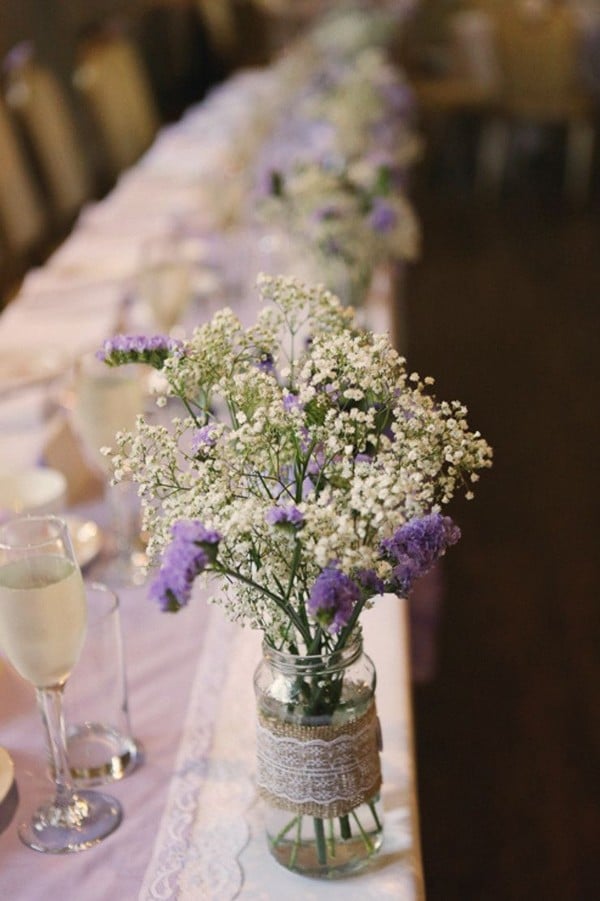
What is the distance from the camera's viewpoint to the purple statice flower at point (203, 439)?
0.81 m

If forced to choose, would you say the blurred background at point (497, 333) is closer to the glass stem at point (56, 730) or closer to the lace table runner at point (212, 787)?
the lace table runner at point (212, 787)

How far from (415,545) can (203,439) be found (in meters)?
0.18

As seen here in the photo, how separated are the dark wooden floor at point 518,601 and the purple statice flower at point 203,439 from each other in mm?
1332

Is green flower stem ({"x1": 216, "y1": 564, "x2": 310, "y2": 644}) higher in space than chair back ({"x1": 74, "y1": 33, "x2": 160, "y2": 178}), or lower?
higher

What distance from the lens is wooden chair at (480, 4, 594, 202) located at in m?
7.26

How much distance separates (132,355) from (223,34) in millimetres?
8824

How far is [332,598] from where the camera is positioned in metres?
0.72

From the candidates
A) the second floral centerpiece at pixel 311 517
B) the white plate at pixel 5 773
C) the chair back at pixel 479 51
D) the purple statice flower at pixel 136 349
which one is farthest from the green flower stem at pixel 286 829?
the chair back at pixel 479 51

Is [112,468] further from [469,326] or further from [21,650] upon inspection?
[469,326]

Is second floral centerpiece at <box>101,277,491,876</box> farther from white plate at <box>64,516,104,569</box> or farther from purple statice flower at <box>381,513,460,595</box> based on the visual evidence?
white plate at <box>64,516,104,569</box>

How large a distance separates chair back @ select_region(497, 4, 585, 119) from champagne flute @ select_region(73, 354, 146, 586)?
21.5 ft

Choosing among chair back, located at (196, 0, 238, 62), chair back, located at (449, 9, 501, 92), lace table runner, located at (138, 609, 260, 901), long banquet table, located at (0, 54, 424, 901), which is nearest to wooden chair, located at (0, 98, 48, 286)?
long banquet table, located at (0, 54, 424, 901)

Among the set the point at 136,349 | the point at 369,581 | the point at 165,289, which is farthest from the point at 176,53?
the point at 369,581

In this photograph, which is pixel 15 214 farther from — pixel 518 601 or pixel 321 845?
pixel 321 845
